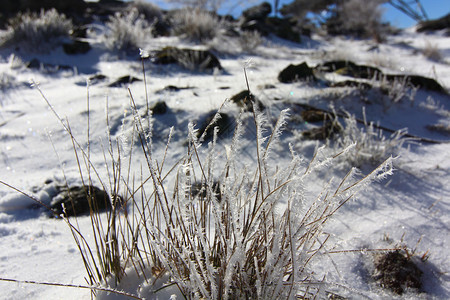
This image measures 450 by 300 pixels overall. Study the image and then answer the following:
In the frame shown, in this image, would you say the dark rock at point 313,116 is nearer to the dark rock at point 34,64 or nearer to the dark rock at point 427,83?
the dark rock at point 427,83

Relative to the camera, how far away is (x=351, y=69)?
4.38 metres

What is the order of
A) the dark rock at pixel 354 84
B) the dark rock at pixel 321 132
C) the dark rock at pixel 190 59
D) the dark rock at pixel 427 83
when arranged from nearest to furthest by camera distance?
1. the dark rock at pixel 321 132
2. the dark rock at pixel 354 84
3. the dark rock at pixel 427 83
4. the dark rock at pixel 190 59

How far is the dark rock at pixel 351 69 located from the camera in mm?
4281

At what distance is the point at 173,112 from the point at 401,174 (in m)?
2.08

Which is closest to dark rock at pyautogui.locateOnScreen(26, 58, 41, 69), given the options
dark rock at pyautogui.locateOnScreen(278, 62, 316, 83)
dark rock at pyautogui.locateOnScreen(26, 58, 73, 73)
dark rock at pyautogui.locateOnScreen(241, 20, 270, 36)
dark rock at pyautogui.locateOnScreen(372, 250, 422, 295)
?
dark rock at pyautogui.locateOnScreen(26, 58, 73, 73)

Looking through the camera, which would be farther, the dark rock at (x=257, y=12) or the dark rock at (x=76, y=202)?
the dark rock at (x=257, y=12)

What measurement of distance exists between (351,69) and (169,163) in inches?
129

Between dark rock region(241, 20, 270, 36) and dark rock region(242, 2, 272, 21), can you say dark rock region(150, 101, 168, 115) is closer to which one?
dark rock region(241, 20, 270, 36)

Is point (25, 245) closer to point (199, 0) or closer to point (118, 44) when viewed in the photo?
point (118, 44)

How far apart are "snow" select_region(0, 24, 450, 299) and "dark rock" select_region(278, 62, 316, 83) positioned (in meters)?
0.15

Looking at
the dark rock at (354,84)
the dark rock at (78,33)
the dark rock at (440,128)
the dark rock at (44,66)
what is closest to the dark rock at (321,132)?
the dark rock at (354,84)

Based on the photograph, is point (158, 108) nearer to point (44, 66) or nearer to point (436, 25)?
point (44, 66)

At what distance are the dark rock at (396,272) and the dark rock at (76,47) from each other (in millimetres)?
6278

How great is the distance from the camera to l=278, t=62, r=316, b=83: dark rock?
3.92 metres
